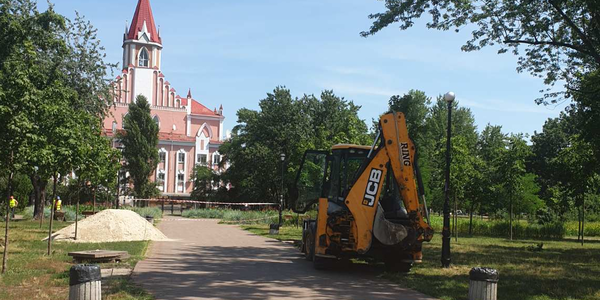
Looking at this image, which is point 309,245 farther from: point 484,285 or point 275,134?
point 275,134

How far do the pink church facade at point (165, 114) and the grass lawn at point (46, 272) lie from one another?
2325 inches

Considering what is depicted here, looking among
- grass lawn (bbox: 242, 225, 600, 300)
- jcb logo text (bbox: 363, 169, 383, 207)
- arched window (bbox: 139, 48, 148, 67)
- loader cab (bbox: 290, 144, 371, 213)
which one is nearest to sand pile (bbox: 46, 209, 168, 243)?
loader cab (bbox: 290, 144, 371, 213)

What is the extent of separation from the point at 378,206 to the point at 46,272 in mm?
7189

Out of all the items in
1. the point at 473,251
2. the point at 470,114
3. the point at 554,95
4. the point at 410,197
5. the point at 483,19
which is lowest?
the point at 473,251

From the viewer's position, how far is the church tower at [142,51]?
263 ft

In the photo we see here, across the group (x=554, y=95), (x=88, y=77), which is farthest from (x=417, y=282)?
(x=88, y=77)

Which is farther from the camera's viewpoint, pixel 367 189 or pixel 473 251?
pixel 473 251

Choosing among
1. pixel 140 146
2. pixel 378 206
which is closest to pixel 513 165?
pixel 378 206

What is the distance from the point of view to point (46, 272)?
12.8 m

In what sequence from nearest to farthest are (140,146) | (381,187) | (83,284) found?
1. (83,284)
2. (381,187)
3. (140,146)

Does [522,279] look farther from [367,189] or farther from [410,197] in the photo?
[367,189]

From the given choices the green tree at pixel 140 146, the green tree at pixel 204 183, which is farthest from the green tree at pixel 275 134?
the green tree at pixel 140 146

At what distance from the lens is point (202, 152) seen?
87.2 metres

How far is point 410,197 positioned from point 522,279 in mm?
3101
